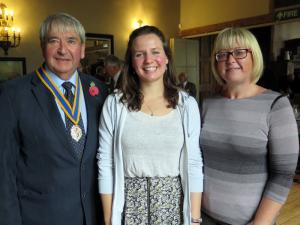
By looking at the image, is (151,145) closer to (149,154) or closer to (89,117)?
(149,154)

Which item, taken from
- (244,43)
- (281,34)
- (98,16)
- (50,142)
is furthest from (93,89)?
(98,16)

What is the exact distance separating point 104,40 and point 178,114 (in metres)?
5.31

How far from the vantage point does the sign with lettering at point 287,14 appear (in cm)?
511

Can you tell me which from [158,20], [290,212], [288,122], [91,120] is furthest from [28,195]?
[158,20]

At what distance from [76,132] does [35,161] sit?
23 cm

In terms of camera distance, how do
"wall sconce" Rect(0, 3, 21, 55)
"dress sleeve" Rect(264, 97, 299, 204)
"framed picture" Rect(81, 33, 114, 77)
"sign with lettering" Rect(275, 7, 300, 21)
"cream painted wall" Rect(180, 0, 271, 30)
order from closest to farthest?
"dress sleeve" Rect(264, 97, 299, 204) → "sign with lettering" Rect(275, 7, 300, 21) → "wall sconce" Rect(0, 3, 21, 55) → "cream painted wall" Rect(180, 0, 271, 30) → "framed picture" Rect(81, 33, 114, 77)

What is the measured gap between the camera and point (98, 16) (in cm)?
638

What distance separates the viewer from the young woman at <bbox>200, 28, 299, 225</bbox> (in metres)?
1.31

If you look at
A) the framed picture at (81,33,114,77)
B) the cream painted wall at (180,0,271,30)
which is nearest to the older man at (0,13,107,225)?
the framed picture at (81,33,114,77)

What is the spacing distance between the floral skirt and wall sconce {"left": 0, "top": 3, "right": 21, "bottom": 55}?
4.74 m

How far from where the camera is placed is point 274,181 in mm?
1341

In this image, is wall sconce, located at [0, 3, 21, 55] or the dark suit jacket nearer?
the dark suit jacket

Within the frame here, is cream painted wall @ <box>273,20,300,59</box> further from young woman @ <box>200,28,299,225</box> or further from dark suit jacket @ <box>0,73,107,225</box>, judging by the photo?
dark suit jacket @ <box>0,73,107,225</box>

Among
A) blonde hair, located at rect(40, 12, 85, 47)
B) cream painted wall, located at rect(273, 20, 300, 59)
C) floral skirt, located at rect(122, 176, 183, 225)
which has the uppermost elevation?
cream painted wall, located at rect(273, 20, 300, 59)
